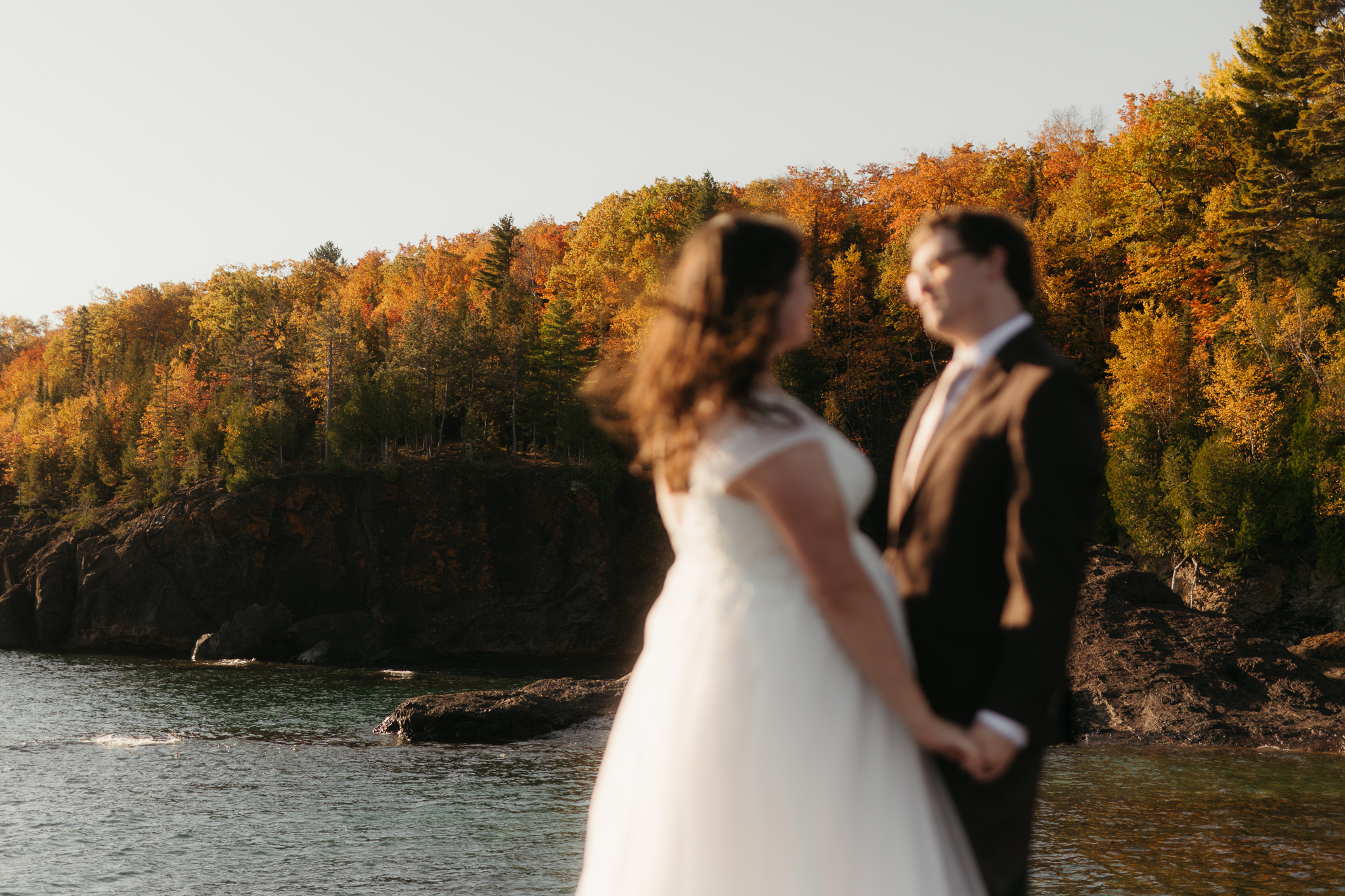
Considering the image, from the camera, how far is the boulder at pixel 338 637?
1725 inches

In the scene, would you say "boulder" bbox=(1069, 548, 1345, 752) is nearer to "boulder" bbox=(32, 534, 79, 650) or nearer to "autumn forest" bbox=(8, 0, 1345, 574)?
"autumn forest" bbox=(8, 0, 1345, 574)

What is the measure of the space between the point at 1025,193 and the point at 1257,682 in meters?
33.1

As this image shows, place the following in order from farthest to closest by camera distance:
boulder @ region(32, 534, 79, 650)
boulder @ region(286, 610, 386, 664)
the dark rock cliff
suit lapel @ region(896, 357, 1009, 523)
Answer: boulder @ region(32, 534, 79, 650) → the dark rock cliff → boulder @ region(286, 610, 386, 664) → suit lapel @ region(896, 357, 1009, 523)

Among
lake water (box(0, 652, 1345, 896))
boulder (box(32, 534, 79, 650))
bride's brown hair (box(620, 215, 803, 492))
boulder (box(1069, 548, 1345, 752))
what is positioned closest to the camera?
bride's brown hair (box(620, 215, 803, 492))

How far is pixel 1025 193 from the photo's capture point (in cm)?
5203

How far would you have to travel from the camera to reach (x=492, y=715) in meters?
23.6

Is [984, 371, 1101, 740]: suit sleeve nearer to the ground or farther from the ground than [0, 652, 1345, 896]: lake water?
farther from the ground

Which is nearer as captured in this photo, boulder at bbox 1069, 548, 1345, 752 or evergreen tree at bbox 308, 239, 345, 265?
boulder at bbox 1069, 548, 1345, 752

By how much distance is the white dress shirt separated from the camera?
8.36 ft

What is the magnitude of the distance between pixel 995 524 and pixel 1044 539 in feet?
0.55

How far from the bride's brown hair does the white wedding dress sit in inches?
3.0

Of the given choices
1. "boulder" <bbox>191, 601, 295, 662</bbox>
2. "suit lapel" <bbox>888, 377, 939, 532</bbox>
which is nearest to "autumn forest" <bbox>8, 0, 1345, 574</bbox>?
"boulder" <bbox>191, 601, 295, 662</bbox>

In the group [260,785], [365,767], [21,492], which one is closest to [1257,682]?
[365,767]

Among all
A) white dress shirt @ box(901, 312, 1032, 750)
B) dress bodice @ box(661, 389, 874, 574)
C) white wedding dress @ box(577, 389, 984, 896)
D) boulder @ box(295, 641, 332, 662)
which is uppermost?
white dress shirt @ box(901, 312, 1032, 750)
